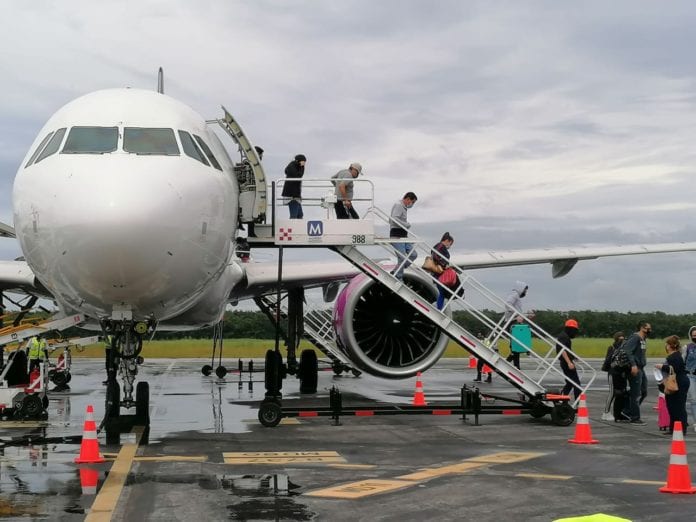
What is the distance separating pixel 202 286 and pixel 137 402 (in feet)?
6.30

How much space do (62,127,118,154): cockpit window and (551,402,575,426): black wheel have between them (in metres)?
7.64

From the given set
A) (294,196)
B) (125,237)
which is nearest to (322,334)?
(294,196)

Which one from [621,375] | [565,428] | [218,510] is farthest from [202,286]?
[621,375]

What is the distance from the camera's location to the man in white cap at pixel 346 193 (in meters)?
15.7

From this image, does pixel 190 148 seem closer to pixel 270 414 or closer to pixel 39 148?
pixel 39 148

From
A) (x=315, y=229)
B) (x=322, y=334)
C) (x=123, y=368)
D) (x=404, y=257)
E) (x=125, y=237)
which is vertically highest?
(x=315, y=229)

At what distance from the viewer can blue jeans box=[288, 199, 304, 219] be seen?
15250mm

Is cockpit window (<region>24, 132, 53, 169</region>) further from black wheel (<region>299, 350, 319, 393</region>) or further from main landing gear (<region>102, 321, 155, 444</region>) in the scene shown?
black wheel (<region>299, 350, 319, 393</region>)

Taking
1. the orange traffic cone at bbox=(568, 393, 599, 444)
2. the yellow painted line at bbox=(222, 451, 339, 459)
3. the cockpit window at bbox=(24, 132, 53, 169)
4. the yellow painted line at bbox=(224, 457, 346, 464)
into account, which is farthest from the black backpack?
the cockpit window at bbox=(24, 132, 53, 169)

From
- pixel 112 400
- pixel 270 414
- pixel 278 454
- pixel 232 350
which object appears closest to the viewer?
pixel 278 454

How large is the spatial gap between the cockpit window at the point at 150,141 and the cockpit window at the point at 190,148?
148 mm

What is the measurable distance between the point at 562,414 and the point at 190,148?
6.89 metres

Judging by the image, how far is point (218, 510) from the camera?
25.3 feet

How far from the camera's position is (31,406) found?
1549cm
